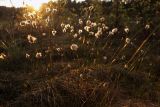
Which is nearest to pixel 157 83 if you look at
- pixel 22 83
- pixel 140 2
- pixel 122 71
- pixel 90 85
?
pixel 122 71

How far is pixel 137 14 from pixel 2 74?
18.4 ft

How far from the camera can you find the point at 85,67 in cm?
804

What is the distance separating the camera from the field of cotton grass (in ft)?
21.9

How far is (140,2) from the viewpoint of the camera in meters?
11.8

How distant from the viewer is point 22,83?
25.1ft

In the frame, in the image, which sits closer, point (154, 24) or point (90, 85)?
point (90, 85)

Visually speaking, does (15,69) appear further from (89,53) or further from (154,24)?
(154,24)

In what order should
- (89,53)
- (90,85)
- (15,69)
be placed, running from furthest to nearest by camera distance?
(89,53) → (15,69) → (90,85)

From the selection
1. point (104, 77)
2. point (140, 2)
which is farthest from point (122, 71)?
point (140, 2)

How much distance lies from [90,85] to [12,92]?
1346mm

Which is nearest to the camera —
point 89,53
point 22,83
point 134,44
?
point 22,83

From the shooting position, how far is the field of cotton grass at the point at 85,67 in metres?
6.68

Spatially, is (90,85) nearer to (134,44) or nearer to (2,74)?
(2,74)

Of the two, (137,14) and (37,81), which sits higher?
(137,14)
